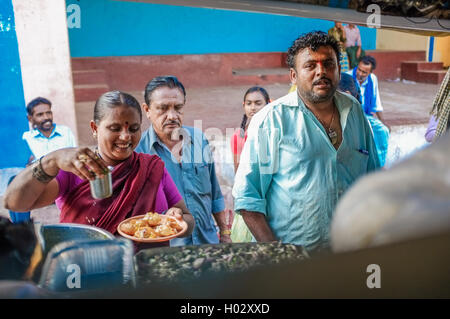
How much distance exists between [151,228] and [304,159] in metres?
0.78

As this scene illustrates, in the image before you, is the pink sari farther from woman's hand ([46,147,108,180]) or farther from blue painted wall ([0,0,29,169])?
blue painted wall ([0,0,29,169])

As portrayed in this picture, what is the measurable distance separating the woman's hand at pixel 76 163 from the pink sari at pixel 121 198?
26 centimetres

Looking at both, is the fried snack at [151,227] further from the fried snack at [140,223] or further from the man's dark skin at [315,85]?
the man's dark skin at [315,85]

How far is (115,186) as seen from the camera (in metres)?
2.06

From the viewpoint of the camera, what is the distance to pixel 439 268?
1.28 ft

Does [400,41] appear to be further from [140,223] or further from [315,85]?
[140,223]

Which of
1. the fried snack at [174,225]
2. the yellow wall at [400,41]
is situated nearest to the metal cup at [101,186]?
the fried snack at [174,225]

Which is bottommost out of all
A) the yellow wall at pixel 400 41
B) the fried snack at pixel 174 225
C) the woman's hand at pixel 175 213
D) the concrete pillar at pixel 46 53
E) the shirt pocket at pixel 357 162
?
the fried snack at pixel 174 225

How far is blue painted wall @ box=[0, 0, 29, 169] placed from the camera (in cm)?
407

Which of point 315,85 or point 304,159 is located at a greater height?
point 315,85

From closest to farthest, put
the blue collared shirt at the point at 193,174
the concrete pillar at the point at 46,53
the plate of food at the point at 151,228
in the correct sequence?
the plate of food at the point at 151,228
the blue collared shirt at the point at 193,174
the concrete pillar at the point at 46,53

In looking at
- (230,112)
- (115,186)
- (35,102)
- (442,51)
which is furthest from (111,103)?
(442,51)

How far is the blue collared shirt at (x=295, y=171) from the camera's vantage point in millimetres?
1974

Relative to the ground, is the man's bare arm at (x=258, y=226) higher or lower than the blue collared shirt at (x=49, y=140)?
lower
